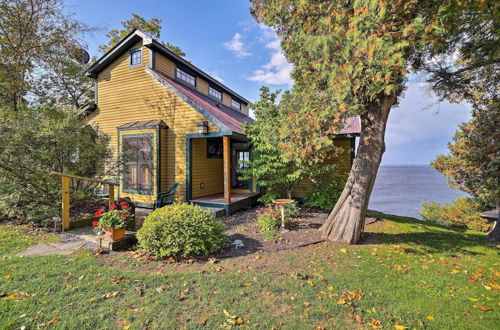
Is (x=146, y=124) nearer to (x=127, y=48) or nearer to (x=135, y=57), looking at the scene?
(x=135, y=57)

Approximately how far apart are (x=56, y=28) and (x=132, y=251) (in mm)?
11140

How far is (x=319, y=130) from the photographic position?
14.6 feet

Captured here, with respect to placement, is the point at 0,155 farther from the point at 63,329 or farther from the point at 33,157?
the point at 63,329

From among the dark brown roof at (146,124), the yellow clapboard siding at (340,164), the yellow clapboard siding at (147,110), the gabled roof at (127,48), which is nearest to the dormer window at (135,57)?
the yellow clapboard siding at (147,110)

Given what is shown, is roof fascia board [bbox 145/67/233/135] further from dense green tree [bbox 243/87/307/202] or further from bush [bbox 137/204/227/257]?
bush [bbox 137/204/227/257]

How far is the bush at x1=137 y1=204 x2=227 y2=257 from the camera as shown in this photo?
389cm

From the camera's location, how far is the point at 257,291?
9.74 feet

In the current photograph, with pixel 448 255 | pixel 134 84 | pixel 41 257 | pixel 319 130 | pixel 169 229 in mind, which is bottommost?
pixel 448 255

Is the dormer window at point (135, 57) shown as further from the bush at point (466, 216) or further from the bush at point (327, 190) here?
the bush at point (466, 216)

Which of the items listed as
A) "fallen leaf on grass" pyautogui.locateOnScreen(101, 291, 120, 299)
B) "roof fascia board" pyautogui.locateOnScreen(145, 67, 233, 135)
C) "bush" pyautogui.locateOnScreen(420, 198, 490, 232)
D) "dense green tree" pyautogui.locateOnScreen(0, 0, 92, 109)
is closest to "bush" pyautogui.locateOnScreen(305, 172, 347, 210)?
"roof fascia board" pyautogui.locateOnScreen(145, 67, 233, 135)

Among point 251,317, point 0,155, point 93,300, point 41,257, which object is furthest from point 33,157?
point 251,317

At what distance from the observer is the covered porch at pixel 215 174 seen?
7.42 metres

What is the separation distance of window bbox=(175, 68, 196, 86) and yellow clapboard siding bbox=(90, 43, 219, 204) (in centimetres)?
47

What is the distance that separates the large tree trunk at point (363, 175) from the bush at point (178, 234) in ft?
9.68
